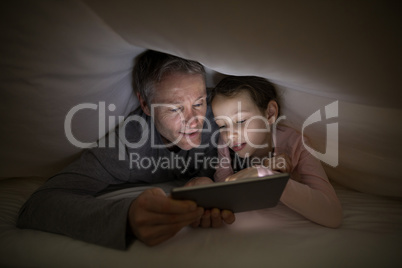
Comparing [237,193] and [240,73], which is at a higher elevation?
[240,73]

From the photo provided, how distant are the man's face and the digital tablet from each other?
0.36 metres

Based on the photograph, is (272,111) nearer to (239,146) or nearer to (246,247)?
(239,146)

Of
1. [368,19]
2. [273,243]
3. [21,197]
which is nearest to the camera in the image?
[368,19]

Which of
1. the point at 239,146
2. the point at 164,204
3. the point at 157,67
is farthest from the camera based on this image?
the point at 239,146

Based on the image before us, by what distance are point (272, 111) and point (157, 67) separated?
50 centimetres

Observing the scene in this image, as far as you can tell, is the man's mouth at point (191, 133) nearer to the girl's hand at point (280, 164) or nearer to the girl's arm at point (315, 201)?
the girl's hand at point (280, 164)

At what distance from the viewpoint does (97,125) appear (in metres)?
1.06

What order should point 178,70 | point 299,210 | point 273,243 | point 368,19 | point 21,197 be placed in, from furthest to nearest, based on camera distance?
point 21,197 < point 178,70 < point 299,210 < point 273,243 < point 368,19

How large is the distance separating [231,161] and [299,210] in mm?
463

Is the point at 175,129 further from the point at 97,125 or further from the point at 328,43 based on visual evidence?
the point at 328,43

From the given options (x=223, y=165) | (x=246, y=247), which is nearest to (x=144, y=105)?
(x=223, y=165)

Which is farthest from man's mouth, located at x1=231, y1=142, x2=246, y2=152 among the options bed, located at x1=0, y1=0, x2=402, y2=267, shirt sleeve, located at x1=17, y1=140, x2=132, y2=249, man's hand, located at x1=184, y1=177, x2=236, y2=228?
shirt sleeve, located at x1=17, y1=140, x2=132, y2=249

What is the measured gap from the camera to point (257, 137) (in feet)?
3.55

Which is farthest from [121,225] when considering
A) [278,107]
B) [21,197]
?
[278,107]
